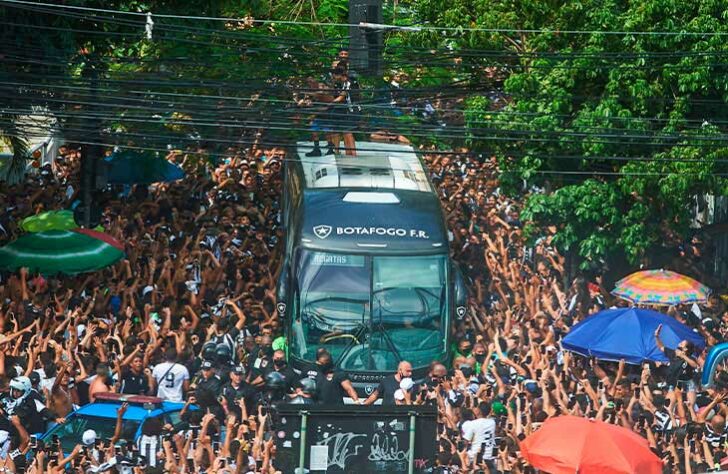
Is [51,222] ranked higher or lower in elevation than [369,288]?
higher

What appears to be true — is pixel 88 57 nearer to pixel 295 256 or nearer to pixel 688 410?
pixel 295 256

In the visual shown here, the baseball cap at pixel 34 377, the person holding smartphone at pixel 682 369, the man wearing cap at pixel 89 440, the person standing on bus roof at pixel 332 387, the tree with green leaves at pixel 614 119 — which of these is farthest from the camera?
the tree with green leaves at pixel 614 119

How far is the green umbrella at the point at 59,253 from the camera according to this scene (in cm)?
1883

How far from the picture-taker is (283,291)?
1764 cm

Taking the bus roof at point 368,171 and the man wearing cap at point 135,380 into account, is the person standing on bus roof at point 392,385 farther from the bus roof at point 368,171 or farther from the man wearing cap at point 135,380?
the bus roof at point 368,171

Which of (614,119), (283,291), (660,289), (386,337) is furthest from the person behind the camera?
(614,119)

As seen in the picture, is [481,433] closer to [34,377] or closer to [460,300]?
[460,300]

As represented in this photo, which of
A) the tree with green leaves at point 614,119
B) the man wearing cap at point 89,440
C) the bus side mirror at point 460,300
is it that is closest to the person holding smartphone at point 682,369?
the bus side mirror at point 460,300

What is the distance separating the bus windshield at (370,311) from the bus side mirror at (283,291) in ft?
0.91

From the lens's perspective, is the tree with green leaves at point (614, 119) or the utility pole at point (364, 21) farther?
the utility pole at point (364, 21)

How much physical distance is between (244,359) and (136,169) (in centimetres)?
960

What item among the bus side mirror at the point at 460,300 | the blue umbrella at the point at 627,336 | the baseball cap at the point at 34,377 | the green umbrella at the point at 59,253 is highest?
the green umbrella at the point at 59,253

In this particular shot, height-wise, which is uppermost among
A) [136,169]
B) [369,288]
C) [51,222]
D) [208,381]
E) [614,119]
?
[614,119]

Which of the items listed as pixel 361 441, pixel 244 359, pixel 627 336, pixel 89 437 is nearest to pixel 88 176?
pixel 244 359
